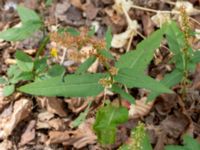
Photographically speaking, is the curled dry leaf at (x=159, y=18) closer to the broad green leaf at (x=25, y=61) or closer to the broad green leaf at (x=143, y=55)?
the broad green leaf at (x=25, y=61)

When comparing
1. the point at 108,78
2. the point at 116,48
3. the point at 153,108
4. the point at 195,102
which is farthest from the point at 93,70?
the point at 108,78

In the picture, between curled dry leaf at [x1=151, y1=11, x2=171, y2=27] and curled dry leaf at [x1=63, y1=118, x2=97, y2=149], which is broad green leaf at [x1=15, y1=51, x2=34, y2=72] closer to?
curled dry leaf at [x1=63, y1=118, x2=97, y2=149]

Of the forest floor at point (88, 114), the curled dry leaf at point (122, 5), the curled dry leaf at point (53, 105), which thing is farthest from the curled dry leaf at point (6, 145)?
the curled dry leaf at point (122, 5)

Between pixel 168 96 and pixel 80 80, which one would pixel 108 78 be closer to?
pixel 80 80

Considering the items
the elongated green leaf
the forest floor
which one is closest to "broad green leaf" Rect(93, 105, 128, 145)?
the forest floor

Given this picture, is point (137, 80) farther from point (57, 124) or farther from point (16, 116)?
point (16, 116)
